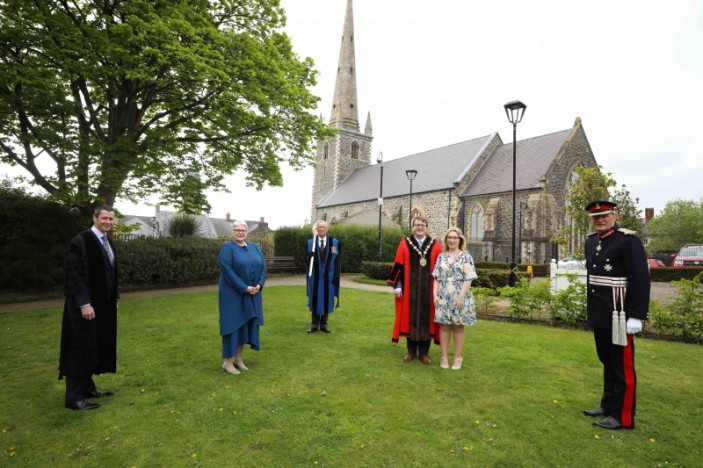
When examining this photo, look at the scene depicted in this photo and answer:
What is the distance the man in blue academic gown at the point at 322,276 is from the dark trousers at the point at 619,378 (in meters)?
4.54

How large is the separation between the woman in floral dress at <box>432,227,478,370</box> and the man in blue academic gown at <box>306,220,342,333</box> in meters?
2.61

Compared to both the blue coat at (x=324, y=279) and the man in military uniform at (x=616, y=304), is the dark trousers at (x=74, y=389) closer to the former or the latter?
the blue coat at (x=324, y=279)

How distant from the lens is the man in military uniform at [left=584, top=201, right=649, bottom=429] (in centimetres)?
350

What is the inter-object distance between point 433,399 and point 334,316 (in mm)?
4855

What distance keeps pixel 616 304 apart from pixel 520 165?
29.0m

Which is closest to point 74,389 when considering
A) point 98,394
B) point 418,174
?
point 98,394

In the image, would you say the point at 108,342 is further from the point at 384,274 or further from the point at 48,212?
the point at 384,274

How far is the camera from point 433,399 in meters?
4.12

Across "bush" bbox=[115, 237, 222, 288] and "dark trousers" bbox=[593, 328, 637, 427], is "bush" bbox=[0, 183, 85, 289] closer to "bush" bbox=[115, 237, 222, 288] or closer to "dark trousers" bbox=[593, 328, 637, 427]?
"bush" bbox=[115, 237, 222, 288]

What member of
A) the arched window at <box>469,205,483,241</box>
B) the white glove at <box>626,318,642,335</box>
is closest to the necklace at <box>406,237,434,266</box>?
the white glove at <box>626,318,642,335</box>

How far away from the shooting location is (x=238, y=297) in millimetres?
4902

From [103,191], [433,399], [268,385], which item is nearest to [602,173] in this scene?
[433,399]

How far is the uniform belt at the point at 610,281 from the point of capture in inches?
143

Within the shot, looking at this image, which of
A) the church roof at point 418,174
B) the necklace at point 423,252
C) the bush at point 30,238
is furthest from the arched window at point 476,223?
the bush at point 30,238
